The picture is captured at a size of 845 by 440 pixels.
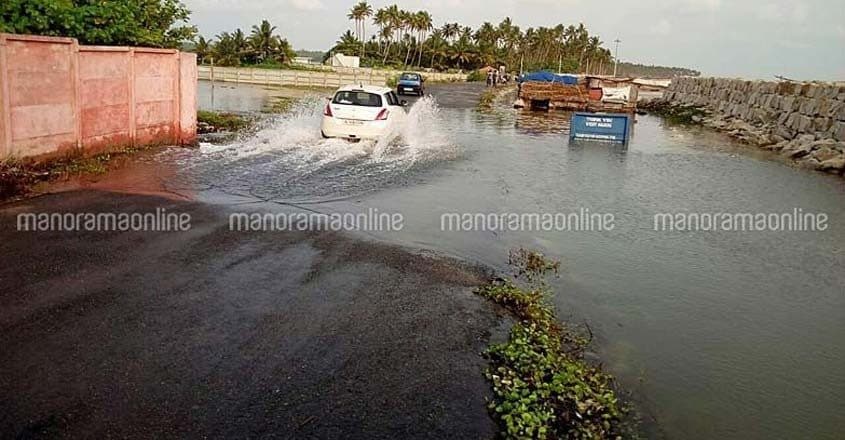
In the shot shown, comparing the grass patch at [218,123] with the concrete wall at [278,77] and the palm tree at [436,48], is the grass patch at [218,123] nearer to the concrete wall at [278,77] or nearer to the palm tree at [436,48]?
the concrete wall at [278,77]

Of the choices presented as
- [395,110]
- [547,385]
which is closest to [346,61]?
[395,110]

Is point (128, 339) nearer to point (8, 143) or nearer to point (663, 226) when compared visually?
point (8, 143)

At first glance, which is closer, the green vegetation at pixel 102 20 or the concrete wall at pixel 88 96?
the concrete wall at pixel 88 96

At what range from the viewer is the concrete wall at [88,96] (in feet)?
36.2

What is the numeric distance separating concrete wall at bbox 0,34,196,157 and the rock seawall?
1771 cm

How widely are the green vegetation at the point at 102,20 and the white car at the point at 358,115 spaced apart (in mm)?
4476

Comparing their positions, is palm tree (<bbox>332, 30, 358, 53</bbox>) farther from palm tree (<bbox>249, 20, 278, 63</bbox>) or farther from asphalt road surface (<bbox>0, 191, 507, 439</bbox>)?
asphalt road surface (<bbox>0, 191, 507, 439</bbox>)

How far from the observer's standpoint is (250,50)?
70.3 meters

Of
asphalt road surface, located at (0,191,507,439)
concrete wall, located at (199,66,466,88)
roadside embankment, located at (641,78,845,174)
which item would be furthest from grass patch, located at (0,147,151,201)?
concrete wall, located at (199,66,466,88)

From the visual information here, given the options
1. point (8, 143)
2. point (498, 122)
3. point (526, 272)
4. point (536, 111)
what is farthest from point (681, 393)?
point (536, 111)

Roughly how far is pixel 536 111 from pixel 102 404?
35.9 meters

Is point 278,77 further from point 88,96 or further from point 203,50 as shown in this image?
point 88,96

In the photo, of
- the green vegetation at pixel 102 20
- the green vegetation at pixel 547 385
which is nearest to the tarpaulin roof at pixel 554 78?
the green vegetation at pixel 102 20

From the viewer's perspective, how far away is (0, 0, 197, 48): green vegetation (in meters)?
12.5
